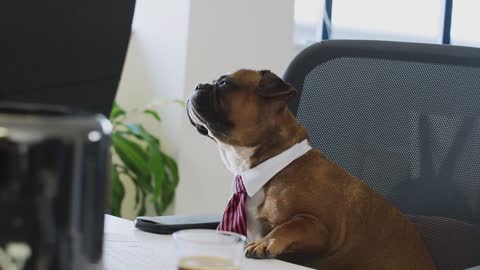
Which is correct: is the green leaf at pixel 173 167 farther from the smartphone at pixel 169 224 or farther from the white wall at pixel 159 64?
the smartphone at pixel 169 224

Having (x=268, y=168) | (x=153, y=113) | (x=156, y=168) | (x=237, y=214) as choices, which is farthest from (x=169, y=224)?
Result: (x=153, y=113)

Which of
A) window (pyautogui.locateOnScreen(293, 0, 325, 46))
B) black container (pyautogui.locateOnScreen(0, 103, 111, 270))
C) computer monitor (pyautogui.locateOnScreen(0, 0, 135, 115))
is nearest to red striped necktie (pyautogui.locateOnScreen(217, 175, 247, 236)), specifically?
computer monitor (pyautogui.locateOnScreen(0, 0, 135, 115))

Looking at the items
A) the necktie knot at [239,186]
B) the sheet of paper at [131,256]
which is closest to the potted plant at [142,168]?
the necktie knot at [239,186]

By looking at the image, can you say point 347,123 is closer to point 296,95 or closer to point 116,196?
point 296,95

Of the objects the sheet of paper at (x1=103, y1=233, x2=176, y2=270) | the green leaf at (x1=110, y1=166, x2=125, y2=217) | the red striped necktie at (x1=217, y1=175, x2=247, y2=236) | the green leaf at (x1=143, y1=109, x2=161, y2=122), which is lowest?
the green leaf at (x1=110, y1=166, x2=125, y2=217)

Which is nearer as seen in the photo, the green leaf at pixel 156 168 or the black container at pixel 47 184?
the black container at pixel 47 184

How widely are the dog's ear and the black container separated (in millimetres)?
1054

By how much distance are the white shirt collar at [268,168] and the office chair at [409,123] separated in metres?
0.11

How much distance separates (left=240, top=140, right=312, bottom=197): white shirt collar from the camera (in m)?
1.29

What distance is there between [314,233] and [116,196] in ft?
6.08

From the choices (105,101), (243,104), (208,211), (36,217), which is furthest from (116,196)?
(36,217)

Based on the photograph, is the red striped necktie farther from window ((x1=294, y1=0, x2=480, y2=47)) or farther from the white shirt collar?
window ((x1=294, y1=0, x2=480, y2=47))

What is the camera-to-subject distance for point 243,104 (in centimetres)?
149

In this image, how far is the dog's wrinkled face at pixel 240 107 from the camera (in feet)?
4.71
